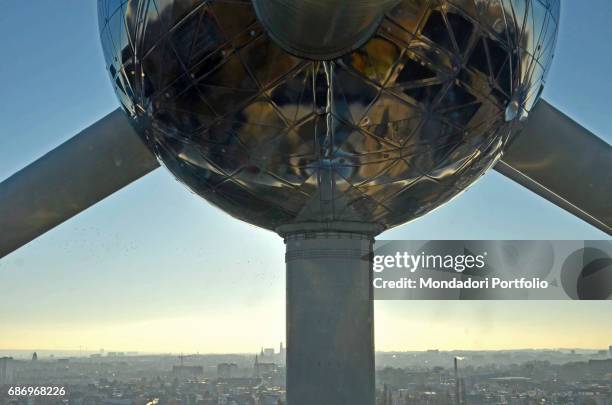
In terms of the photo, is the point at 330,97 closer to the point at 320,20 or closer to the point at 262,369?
the point at 320,20

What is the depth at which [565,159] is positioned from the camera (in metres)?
5.70

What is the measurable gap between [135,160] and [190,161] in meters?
1.73

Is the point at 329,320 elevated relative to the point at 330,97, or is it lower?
lower

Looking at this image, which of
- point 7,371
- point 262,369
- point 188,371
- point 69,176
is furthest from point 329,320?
point 188,371

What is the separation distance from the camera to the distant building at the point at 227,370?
12.5 metres

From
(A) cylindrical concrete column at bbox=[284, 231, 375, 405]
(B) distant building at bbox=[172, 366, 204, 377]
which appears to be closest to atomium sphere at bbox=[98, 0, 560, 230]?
(A) cylindrical concrete column at bbox=[284, 231, 375, 405]

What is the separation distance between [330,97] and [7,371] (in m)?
9.35

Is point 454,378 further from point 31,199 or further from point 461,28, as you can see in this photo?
point 461,28

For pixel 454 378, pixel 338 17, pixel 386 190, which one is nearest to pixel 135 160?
pixel 386 190

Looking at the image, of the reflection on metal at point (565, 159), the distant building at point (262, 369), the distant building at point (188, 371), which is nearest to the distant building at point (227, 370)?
the distant building at point (188, 371)

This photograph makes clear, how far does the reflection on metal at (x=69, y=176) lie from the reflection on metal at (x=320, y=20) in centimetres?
311

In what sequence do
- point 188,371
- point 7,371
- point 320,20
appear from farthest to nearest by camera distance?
point 188,371
point 7,371
point 320,20

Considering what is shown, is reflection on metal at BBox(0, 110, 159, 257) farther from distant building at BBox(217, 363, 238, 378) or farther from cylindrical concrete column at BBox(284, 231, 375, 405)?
distant building at BBox(217, 363, 238, 378)

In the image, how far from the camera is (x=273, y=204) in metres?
4.05
